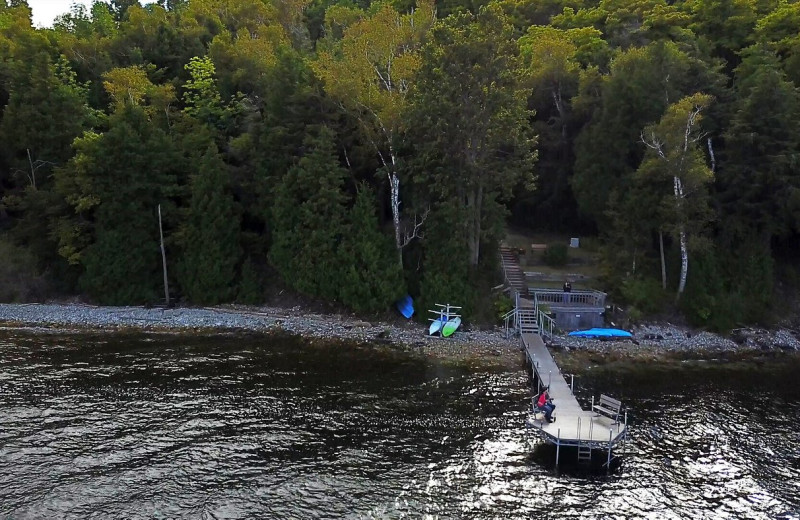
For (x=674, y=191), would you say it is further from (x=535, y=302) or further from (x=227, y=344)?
(x=227, y=344)

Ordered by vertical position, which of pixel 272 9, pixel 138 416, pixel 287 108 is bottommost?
pixel 138 416

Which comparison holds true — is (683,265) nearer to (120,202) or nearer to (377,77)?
(377,77)

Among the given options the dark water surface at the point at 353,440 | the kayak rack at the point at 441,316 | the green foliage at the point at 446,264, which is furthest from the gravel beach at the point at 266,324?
the dark water surface at the point at 353,440

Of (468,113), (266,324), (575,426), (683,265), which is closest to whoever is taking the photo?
(575,426)

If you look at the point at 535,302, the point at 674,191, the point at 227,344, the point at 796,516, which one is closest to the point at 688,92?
the point at 674,191

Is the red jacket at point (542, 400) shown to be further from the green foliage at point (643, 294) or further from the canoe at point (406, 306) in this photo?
the green foliage at point (643, 294)

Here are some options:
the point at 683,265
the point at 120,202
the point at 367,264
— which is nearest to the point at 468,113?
the point at 367,264

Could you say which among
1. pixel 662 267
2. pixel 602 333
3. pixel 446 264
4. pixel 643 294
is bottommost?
pixel 602 333
